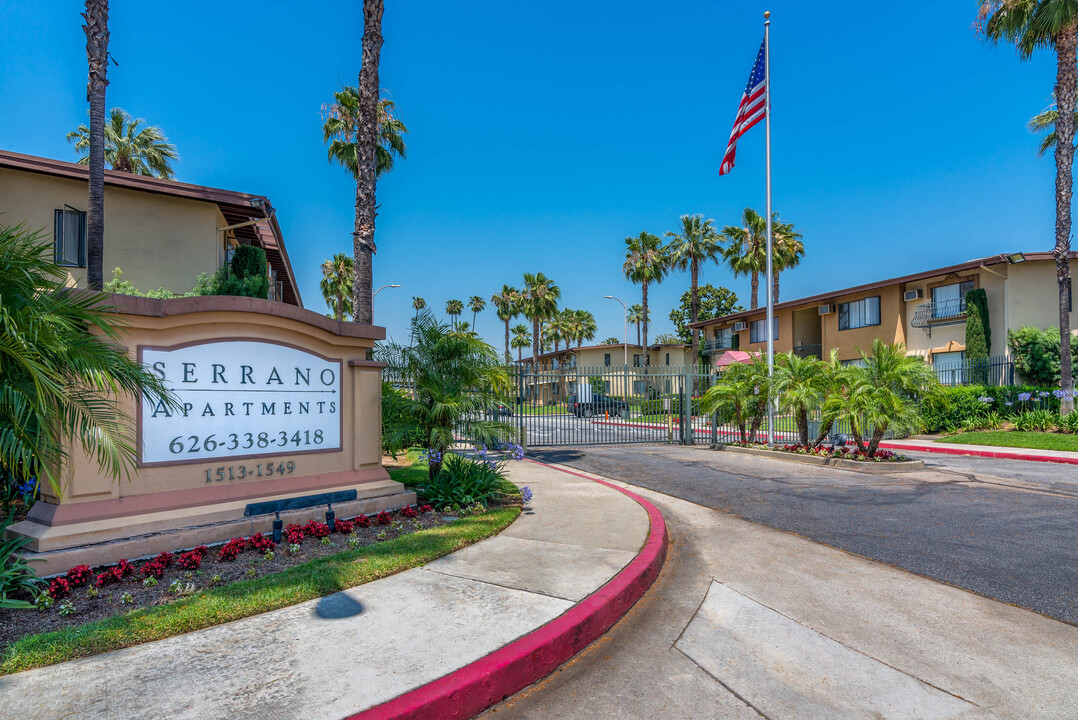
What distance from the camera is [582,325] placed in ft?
252

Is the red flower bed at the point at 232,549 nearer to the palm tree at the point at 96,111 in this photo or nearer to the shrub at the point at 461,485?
the shrub at the point at 461,485

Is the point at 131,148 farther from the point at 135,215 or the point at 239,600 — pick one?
the point at 239,600

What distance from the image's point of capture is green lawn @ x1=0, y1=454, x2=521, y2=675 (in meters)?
3.65

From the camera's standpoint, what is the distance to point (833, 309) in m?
33.5

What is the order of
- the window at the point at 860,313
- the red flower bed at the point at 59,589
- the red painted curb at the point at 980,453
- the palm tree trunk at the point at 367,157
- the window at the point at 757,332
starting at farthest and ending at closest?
the window at the point at 757,332 → the window at the point at 860,313 → the red painted curb at the point at 980,453 → the palm tree trunk at the point at 367,157 → the red flower bed at the point at 59,589

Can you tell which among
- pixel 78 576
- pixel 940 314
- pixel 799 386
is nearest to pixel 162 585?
pixel 78 576

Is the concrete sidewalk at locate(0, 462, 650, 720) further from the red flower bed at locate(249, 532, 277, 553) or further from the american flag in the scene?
the american flag

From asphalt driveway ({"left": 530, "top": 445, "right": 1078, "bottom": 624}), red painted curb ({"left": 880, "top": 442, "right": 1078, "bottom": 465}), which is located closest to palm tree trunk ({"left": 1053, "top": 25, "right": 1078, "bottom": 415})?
red painted curb ({"left": 880, "top": 442, "right": 1078, "bottom": 465})

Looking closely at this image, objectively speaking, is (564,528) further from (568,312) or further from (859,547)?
(568,312)

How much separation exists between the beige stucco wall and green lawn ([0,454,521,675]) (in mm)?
14540

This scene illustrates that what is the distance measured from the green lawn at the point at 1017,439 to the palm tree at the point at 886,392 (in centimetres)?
656

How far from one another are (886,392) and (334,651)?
42.8 feet

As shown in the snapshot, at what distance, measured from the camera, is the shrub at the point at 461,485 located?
793cm

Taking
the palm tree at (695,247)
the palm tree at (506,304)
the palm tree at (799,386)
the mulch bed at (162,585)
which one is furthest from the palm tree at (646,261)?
the mulch bed at (162,585)
